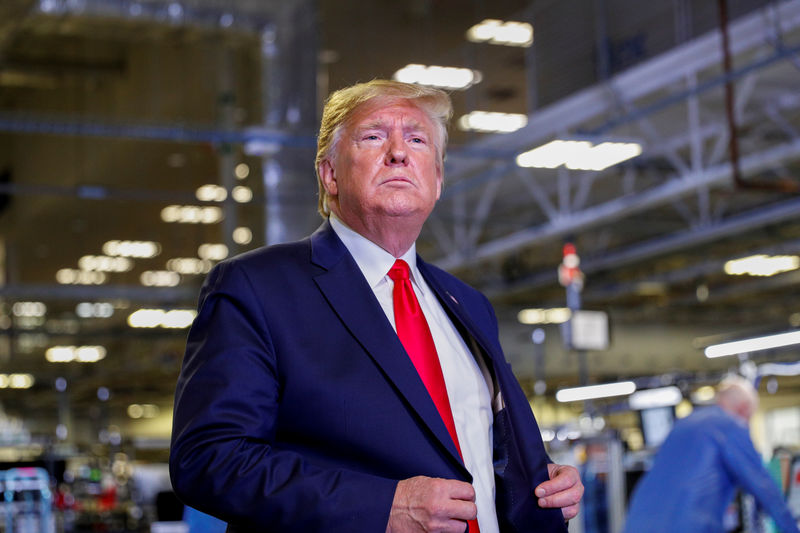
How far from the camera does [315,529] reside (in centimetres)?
142

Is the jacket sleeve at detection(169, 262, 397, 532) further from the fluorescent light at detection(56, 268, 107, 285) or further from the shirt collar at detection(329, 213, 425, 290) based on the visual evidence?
the fluorescent light at detection(56, 268, 107, 285)

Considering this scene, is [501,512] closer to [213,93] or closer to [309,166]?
[309,166]

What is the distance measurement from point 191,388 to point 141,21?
11.4m

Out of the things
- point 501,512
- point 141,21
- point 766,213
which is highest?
point 141,21

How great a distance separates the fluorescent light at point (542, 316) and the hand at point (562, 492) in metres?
23.1

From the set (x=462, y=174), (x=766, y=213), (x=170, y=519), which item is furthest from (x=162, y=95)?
(x=766, y=213)

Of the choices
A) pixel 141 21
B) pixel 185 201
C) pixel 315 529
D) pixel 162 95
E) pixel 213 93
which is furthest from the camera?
pixel 162 95

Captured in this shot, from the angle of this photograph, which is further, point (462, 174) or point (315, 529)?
point (462, 174)

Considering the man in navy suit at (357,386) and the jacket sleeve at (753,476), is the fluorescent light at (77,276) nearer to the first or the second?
the jacket sleeve at (753,476)

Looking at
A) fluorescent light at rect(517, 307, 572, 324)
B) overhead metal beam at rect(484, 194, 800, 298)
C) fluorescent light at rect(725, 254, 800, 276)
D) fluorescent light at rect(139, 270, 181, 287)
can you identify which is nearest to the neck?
overhead metal beam at rect(484, 194, 800, 298)

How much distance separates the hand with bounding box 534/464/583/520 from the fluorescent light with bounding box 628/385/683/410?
9.98 m

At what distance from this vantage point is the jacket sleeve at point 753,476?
13.8 ft

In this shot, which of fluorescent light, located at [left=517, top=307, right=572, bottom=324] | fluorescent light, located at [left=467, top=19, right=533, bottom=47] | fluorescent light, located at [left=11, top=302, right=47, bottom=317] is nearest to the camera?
fluorescent light, located at [left=467, top=19, right=533, bottom=47]

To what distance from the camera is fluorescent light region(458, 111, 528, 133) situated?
16062 millimetres
